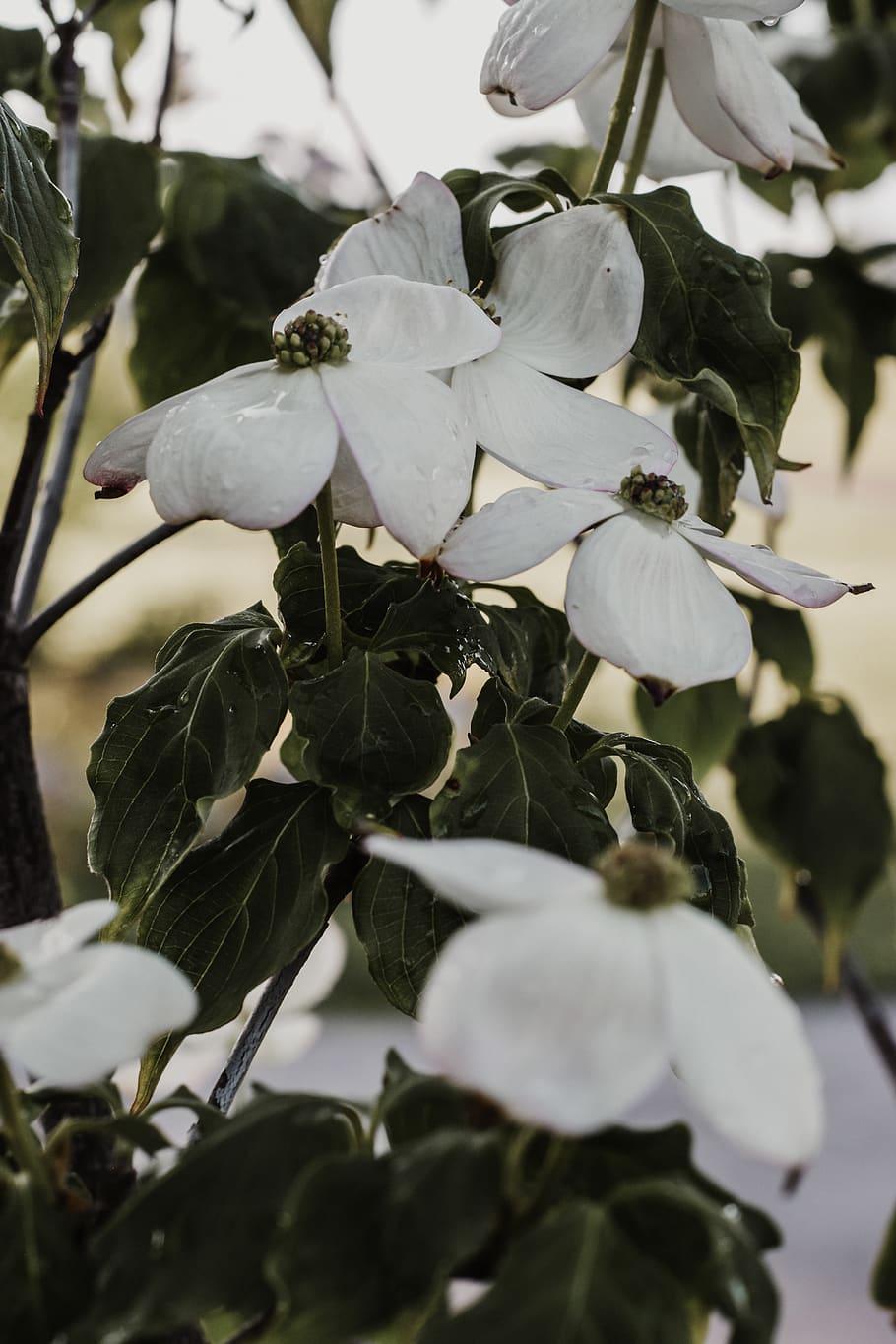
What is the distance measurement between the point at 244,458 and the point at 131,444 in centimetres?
4

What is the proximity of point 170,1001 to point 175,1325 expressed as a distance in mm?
38

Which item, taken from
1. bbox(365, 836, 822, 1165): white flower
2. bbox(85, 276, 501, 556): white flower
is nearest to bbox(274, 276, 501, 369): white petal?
bbox(85, 276, 501, 556): white flower

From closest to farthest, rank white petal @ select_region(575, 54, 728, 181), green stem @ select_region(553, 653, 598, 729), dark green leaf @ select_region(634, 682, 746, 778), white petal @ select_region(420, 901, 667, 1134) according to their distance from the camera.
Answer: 1. white petal @ select_region(420, 901, 667, 1134)
2. green stem @ select_region(553, 653, 598, 729)
3. white petal @ select_region(575, 54, 728, 181)
4. dark green leaf @ select_region(634, 682, 746, 778)

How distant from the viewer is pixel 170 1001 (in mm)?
150

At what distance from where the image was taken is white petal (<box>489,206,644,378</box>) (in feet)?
0.80

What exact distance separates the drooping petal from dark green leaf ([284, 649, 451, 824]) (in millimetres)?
109

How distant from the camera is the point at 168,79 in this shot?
16.6 inches

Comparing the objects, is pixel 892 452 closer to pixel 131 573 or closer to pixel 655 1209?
pixel 131 573

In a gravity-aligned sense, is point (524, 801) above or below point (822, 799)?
above

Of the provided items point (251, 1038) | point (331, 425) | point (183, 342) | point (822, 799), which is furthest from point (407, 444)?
point (822, 799)

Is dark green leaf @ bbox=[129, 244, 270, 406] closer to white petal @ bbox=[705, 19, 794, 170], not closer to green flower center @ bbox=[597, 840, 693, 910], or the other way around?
white petal @ bbox=[705, 19, 794, 170]

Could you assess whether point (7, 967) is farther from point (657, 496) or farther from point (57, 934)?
point (657, 496)

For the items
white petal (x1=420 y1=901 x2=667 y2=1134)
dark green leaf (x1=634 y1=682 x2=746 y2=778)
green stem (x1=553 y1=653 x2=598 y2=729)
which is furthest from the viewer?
dark green leaf (x1=634 y1=682 x2=746 y2=778)

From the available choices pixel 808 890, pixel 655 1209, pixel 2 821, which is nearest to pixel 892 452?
pixel 808 890
